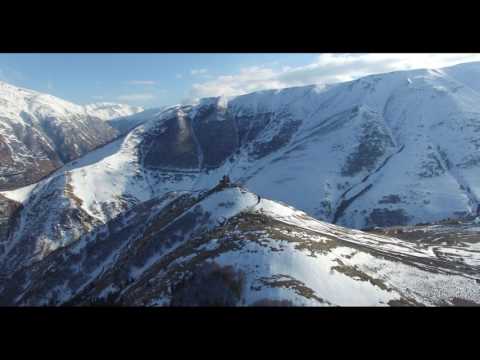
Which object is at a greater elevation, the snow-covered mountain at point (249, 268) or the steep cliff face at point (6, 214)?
the snow-covered mountain at point (249, 268)

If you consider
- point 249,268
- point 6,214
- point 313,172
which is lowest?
point 6,214

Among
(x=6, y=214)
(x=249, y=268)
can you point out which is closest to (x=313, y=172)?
(x=6, y=214)

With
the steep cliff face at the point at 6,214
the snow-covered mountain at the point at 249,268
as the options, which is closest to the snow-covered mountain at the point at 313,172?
the steep cliff face at the point at 6,214

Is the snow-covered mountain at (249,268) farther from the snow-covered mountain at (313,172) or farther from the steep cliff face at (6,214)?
the steep cliff face at (6,214)

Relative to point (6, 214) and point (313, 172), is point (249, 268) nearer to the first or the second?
point (313, 172)
